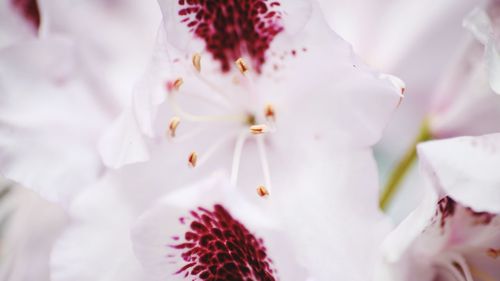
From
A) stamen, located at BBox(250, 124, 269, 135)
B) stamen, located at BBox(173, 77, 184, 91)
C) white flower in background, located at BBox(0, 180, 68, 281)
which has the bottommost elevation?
white flower in background, located at BBox(0, 180, 68, 281)

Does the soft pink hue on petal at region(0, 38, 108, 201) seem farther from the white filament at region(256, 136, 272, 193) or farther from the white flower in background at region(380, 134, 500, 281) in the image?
the white flower in background at region(380, 134, 500, 281)

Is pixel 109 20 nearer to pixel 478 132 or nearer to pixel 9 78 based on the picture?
→ pixel 9 78

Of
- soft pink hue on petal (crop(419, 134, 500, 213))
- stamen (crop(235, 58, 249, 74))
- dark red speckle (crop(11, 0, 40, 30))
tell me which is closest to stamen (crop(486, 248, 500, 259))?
soft pink hue on petal (crop(419, 134, 500, 213))

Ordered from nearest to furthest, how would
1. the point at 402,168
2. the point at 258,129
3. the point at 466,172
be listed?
the point at 466,172
the point at 258,129
the point at 402,168

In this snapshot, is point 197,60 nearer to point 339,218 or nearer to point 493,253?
point 339,218

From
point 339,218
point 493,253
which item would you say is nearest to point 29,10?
point 339,218

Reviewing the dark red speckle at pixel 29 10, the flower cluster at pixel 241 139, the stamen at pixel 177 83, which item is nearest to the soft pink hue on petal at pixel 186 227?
the flower cluster at pixel 241 139
